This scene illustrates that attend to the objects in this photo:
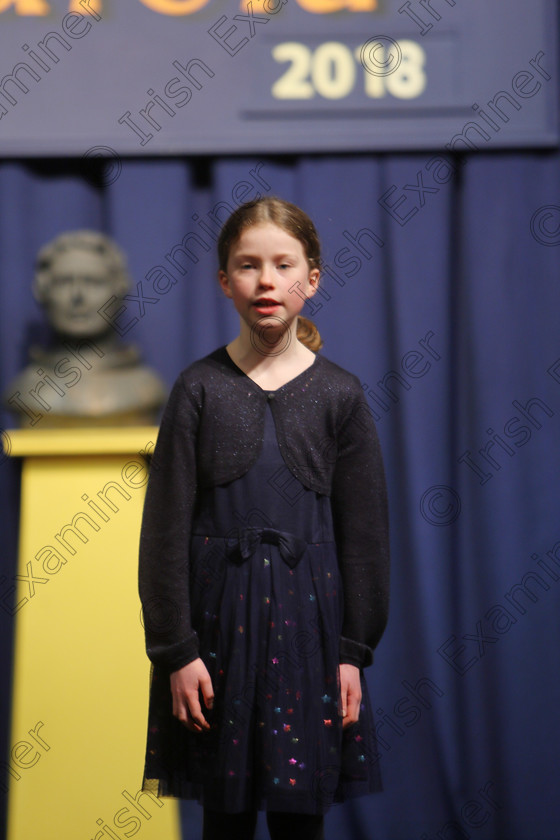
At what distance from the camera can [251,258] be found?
1.12m

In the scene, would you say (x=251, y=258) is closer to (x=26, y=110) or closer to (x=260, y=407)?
(x=260, y=407)

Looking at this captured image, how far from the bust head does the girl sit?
55cm

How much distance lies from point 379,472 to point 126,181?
3.44 ft

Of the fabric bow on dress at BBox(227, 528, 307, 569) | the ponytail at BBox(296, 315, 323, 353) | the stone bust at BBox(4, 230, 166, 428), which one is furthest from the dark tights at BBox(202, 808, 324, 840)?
the stone bust at BBox(4, 230, 166, 428)

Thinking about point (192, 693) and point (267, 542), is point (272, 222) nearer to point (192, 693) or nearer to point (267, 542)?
point (267, 542)

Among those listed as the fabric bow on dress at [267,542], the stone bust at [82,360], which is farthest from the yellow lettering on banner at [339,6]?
the fabric bow on dress at [267,542]

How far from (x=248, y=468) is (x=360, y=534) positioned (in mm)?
172

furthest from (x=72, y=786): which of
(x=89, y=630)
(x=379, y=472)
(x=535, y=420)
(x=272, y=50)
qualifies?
(x=272, y=50)

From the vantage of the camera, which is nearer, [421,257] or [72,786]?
[72,786]

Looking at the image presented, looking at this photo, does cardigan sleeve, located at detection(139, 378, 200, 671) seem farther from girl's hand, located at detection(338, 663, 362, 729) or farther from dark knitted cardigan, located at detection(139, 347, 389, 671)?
girl's hand, located at detection(338, 663, 362, 729)

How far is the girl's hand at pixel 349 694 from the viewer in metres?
1.13

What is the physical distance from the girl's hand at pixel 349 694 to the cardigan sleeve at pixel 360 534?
0.5 inches

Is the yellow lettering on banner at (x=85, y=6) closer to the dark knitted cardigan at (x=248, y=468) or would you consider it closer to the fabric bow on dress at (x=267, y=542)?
the dark knitted cardigan at (x=248, y=468)

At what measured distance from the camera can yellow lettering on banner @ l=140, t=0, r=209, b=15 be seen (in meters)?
1.89
